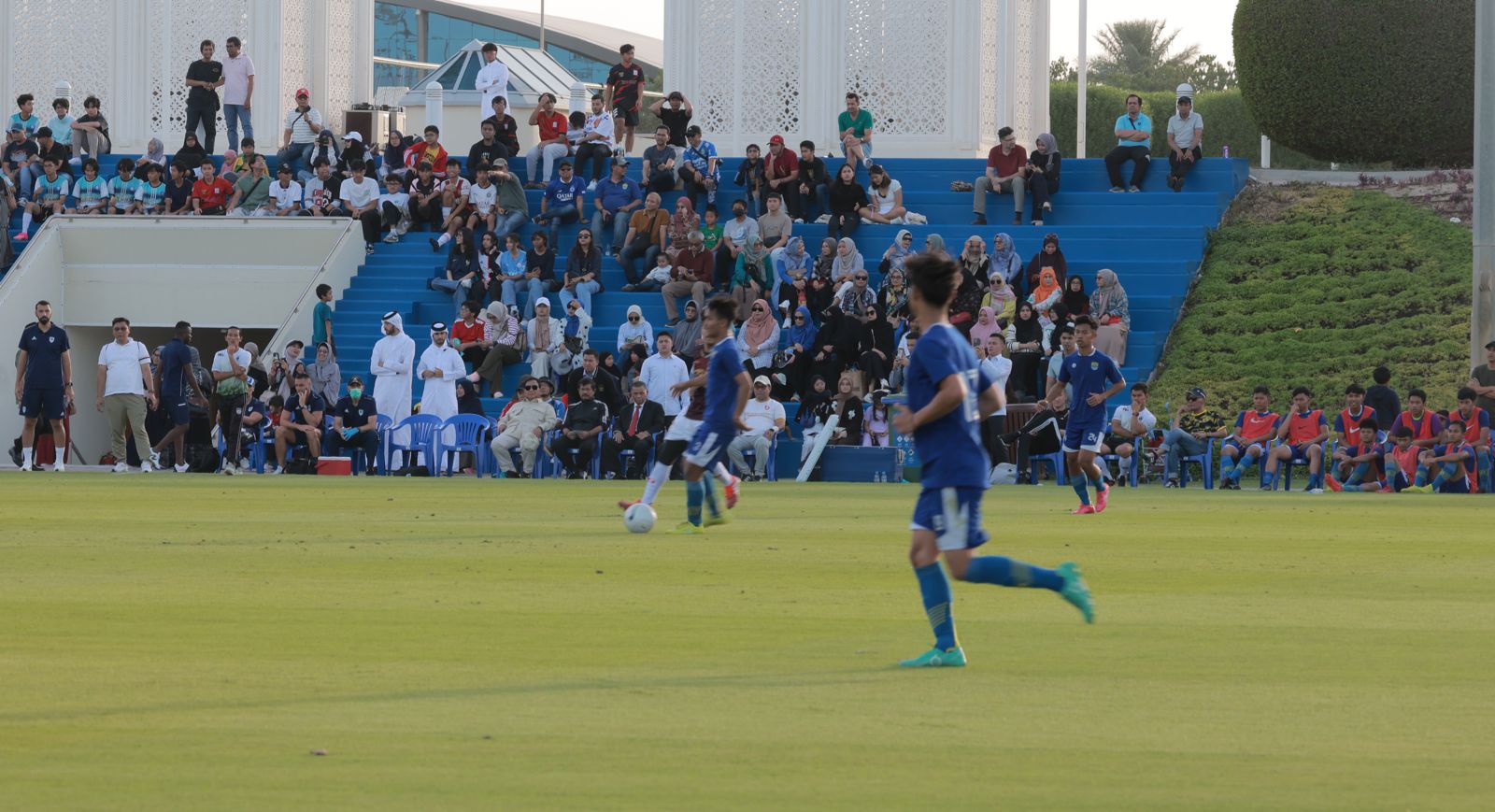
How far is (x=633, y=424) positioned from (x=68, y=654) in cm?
1968

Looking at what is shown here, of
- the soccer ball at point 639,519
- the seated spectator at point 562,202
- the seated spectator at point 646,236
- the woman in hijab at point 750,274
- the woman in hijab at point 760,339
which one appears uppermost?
the seated spectator at point 562,202

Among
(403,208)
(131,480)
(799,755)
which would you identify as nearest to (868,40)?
(403,208)

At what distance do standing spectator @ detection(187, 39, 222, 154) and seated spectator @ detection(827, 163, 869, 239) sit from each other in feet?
40.4

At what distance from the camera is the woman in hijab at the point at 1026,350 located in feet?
95.7

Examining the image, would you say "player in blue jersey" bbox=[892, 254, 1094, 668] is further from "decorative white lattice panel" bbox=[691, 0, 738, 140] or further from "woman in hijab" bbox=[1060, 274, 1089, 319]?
"decorative white lattice panel" bbox=[691, 0, 738, 140]

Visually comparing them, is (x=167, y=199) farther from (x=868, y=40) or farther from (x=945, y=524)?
(x=945, y=524)

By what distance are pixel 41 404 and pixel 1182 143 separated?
1815cm

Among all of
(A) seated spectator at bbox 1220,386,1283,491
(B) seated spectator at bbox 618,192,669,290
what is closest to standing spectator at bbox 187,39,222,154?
(B) seated spectator at bbox 618,192,669,290

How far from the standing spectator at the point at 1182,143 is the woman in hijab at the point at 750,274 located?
782 centimetres

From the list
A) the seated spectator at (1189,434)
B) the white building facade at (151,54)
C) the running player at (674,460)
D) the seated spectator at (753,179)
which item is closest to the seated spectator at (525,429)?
the seated spectator at (753,179)

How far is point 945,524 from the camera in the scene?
9242 mm

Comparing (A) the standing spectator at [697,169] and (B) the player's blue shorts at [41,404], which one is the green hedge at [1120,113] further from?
(B) the player's blue shorts at [41,404]

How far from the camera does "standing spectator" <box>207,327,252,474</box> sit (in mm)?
31172

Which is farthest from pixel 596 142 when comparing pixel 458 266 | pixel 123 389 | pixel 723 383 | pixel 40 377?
pixel 723 383
